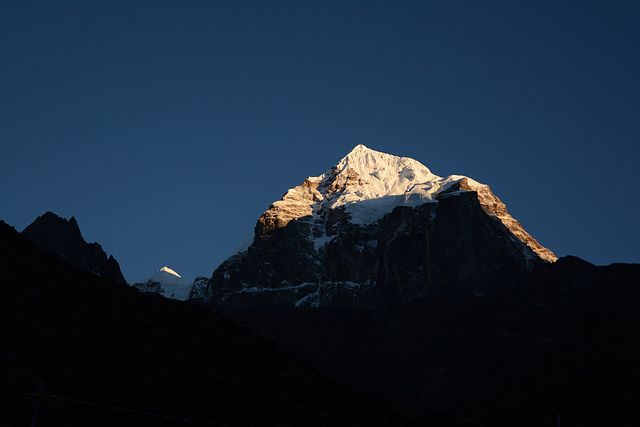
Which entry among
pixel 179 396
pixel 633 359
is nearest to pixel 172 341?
pixel 179 396

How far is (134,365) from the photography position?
1834 inches

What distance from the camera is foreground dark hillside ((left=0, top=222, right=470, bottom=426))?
3997 cm

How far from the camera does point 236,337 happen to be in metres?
53.2

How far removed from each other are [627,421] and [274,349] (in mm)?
87293

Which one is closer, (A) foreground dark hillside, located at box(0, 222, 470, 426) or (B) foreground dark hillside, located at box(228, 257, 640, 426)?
(A) foreground dark hillside, located at box(0, 222, 470, 426)

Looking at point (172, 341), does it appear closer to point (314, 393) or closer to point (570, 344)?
point (314, 393)

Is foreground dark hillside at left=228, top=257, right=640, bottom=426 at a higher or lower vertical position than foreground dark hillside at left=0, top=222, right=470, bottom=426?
higher

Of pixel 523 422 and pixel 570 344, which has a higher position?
pixel 570 344

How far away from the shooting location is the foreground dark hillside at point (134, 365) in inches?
1574

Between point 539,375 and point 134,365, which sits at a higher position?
point 539,375

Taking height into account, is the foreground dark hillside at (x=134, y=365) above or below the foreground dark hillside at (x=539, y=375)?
below

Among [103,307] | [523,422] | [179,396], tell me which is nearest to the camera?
[179,396]

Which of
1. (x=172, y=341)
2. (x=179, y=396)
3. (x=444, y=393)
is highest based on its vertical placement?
(x=444, y=393)

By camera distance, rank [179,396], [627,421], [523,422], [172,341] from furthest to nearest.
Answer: [523,422]
[627,421]
[172,341]
[179,396]
